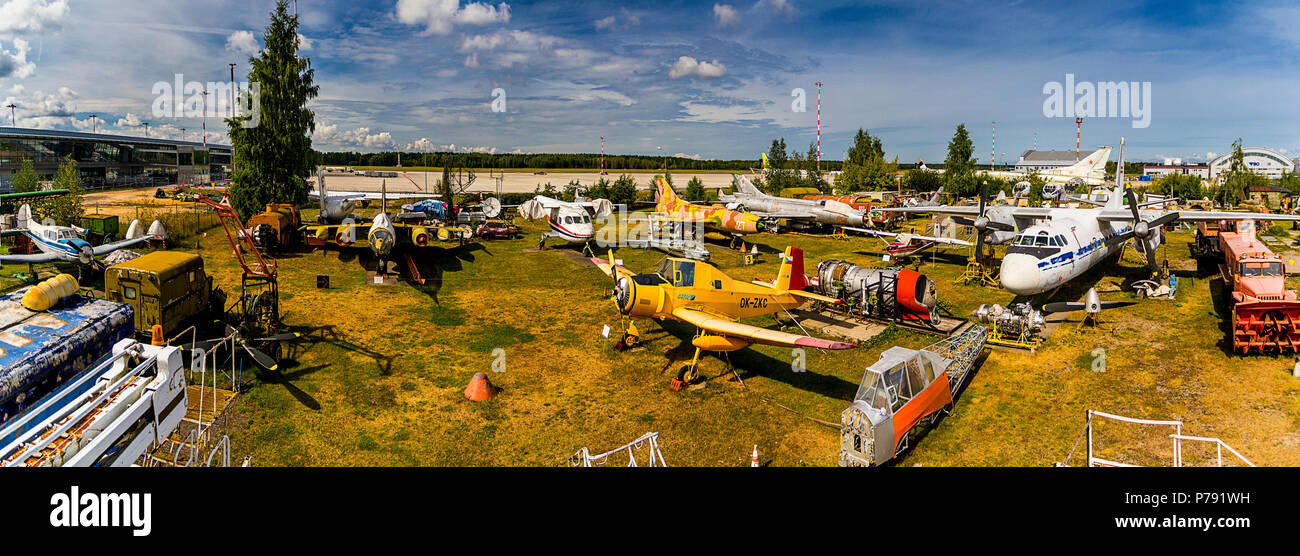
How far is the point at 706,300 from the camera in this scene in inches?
701

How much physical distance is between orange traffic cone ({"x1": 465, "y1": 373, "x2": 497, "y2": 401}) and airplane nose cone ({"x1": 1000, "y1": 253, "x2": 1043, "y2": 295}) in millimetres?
17752

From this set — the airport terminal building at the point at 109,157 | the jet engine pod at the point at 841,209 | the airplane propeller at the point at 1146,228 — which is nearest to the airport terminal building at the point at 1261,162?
the jet engine pod at the point at 841,209

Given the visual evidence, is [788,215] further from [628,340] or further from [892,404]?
[892,404]

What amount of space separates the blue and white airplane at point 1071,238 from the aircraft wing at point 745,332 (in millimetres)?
10413

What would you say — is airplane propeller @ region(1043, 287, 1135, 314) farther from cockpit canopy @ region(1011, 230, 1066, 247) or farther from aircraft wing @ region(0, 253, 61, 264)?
aircraft wing @ region(0, 253, 61, 264)

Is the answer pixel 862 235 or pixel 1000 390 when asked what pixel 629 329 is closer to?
pixel 1000 390

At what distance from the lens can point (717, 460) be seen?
12430 millimetres

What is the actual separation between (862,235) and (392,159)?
441 feet

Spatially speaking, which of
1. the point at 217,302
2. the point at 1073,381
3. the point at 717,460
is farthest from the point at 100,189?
the point at 1073,381

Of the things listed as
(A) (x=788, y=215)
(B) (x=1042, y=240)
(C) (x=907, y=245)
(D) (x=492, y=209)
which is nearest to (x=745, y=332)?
(B) (x=1042, y=240)
